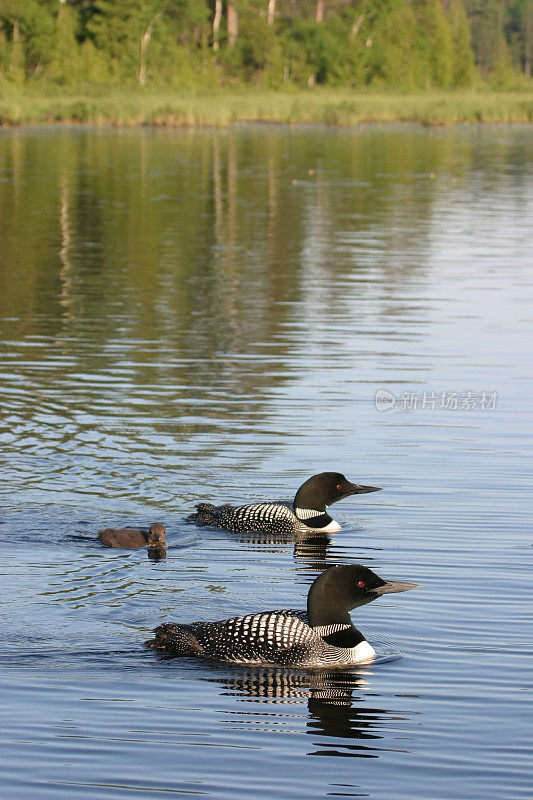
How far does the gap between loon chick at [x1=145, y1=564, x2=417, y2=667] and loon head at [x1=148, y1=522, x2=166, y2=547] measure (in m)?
1.91

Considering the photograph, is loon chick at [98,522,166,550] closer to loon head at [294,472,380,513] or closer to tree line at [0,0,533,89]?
loon head at [294,472,380,513]

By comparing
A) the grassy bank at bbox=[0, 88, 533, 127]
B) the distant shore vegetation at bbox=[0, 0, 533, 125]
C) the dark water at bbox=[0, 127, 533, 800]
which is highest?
the distant shore vegetation at bbox=[0, 0, 533, 125]

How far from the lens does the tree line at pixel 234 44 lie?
8612cm

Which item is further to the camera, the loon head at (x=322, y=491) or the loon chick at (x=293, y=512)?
the loon head at (x=322, y=491)

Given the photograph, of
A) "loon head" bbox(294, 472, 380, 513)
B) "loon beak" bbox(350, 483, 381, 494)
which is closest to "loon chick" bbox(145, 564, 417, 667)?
"loon head" bbox(294, 472, 380, 513)

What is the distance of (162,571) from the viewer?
33.0ft

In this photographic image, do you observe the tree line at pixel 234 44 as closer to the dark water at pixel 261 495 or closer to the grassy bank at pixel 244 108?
the grassy bank at pixel 244 108

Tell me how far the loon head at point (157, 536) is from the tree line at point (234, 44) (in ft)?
248

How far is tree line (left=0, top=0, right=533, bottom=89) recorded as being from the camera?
283 ft

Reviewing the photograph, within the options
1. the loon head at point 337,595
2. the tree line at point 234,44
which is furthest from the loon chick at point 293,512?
the tree line at point 234,44

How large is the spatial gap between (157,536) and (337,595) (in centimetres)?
229

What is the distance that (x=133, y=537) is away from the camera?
10.4 meters

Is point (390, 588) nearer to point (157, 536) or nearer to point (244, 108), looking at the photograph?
point (157, 536)

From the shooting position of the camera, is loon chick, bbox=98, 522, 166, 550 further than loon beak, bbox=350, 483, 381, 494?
No
